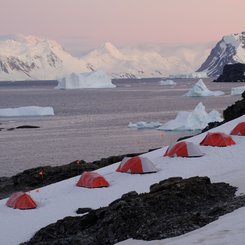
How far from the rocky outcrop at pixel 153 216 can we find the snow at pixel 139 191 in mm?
→ 564

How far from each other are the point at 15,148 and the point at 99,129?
50.3ft

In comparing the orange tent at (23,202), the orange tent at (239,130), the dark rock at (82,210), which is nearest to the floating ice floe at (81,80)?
the orange tent at (239,130)

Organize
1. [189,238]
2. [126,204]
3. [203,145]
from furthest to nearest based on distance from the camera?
[203,145]
[126,204]
[189,238]

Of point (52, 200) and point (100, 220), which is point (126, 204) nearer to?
point (100, 220)

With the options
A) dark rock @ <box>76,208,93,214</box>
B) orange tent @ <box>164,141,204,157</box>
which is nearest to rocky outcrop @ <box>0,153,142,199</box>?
orange tent @ <box>164,141,204,157</box>

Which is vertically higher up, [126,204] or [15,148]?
[126,204]

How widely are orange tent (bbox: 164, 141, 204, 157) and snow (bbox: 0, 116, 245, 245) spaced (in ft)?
1.13

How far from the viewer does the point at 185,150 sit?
25734mm

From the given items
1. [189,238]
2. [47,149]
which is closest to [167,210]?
[189,238]

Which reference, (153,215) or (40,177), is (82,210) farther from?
(40,177)

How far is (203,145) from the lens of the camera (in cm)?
2756

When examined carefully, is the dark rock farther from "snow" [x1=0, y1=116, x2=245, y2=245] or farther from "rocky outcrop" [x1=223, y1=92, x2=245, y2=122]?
"rocky outcrop" [x1=223, y1=92, x2=245, y2=122]

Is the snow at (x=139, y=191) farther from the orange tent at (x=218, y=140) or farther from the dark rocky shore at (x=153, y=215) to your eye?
the dark rocky shore at (x=153, y=215)

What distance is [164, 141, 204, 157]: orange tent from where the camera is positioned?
84.0ft
